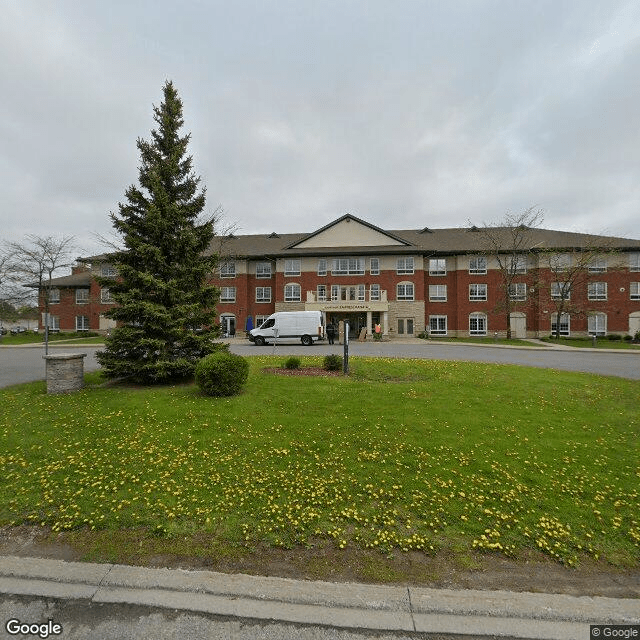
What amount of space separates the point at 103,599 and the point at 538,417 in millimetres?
7581

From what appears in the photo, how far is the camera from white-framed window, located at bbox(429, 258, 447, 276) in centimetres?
3631

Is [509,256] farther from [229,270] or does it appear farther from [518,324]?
[229,270]

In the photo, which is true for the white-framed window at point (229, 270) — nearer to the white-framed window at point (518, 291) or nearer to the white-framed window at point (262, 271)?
the white-framed window at point (262, 271)

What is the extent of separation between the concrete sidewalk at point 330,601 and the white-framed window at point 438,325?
1379 inches

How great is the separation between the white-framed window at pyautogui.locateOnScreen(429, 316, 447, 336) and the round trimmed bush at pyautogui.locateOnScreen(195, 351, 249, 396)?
31739 mm

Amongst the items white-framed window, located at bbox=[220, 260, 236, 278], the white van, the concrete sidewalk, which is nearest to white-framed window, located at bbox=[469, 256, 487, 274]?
the white van

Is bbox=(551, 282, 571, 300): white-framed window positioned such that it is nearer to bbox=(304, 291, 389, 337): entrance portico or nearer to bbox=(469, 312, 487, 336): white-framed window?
bbox=(469, 312, 487, 336): white-framed window

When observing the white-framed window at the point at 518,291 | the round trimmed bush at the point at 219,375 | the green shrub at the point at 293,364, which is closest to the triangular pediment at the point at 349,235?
the white-framed window at the point at 518,291

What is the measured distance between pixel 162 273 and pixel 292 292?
2651cm

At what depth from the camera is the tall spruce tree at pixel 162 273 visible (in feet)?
29.3

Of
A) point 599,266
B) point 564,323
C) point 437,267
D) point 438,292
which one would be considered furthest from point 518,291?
point 437,267

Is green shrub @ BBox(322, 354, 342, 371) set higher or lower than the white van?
lower

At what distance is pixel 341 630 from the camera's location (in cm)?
245

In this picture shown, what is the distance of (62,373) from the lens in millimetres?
8414
